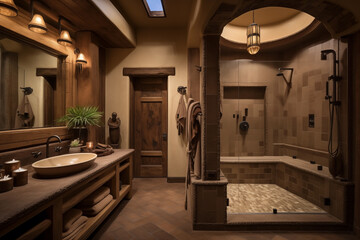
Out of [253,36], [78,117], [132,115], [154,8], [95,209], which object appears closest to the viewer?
[95,209]

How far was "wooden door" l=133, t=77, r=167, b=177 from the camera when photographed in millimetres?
3477

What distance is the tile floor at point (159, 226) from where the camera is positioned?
1.78m

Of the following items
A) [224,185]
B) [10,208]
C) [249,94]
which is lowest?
[224,185]

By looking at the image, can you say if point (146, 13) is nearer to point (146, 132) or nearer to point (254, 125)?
point (146, 132)

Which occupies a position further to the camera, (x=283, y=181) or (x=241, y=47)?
(x=241, y=47)

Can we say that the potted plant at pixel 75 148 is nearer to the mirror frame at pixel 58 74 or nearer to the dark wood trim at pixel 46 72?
the mirror frame at pixel 58 74

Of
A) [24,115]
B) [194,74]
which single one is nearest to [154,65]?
[194,74]

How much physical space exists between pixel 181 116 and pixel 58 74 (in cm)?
196

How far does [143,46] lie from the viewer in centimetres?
331

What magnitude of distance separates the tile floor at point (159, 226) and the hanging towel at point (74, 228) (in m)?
0.38

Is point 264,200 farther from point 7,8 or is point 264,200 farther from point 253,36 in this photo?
point 7,8

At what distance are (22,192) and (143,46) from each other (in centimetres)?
294

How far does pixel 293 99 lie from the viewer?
3.20 metres

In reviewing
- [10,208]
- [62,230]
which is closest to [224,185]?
[62,230]
